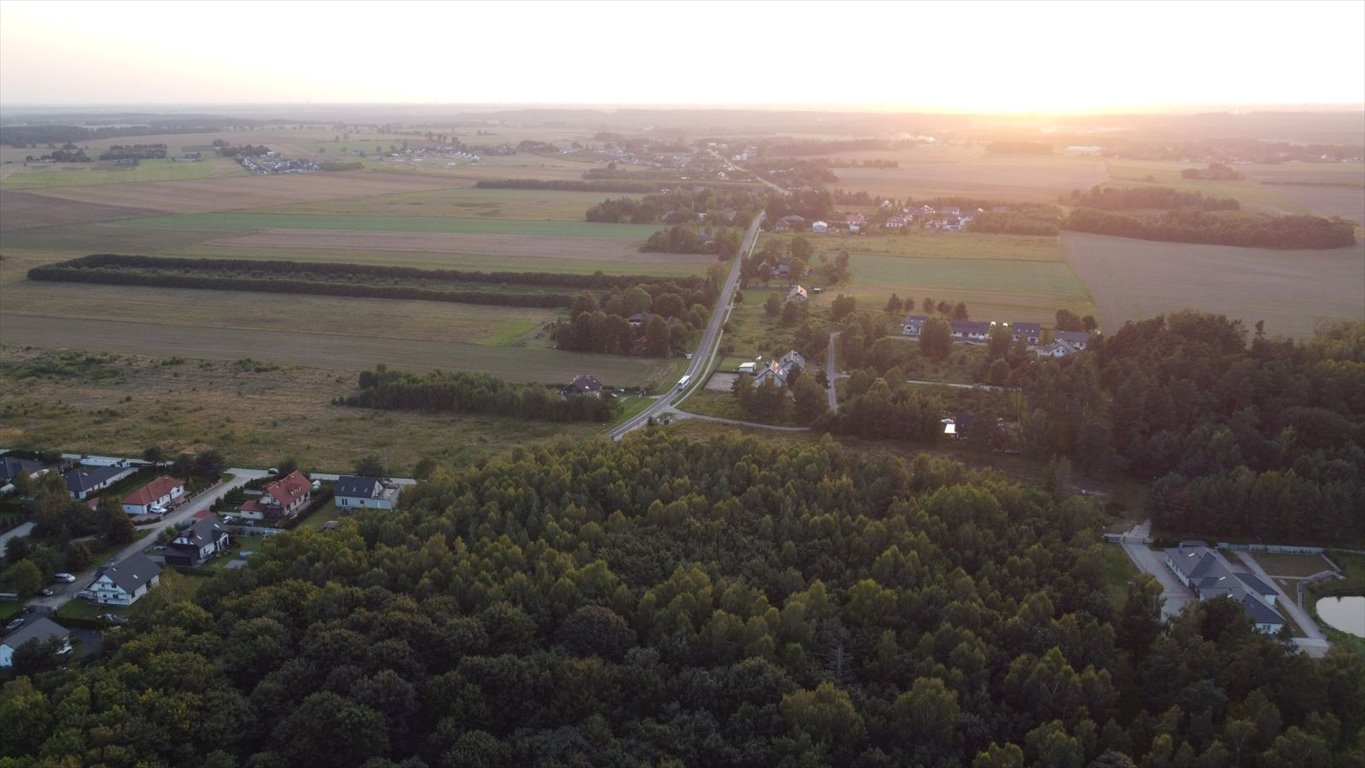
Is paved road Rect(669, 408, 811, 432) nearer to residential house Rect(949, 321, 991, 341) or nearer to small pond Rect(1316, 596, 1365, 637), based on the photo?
residential house Rect(949, 321, 991, 341)

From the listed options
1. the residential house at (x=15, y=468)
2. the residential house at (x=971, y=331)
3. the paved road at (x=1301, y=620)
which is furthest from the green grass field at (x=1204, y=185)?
the residential house at (x=15, y=468)

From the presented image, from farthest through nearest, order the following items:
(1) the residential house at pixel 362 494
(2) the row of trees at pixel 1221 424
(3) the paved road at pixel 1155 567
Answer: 1. (1) the residential house at pixel 362 494
2. (2) the row of trees at pixel 1221 424
3. (3) the paved road at pixel 1155 567

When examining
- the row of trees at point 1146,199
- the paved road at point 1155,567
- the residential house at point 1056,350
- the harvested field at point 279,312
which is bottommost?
the paved road at point 1155,567

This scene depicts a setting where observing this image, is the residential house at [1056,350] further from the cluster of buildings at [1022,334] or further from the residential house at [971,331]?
the residential house at [971,331]

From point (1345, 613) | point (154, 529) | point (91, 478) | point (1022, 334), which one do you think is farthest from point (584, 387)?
point (1345, 613)

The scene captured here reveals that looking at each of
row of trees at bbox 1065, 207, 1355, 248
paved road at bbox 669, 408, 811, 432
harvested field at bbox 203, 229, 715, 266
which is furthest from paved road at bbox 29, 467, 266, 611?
row of trees at bbox 1065, 207, 1355, 248

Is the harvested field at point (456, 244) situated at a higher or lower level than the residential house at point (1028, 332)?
higher
